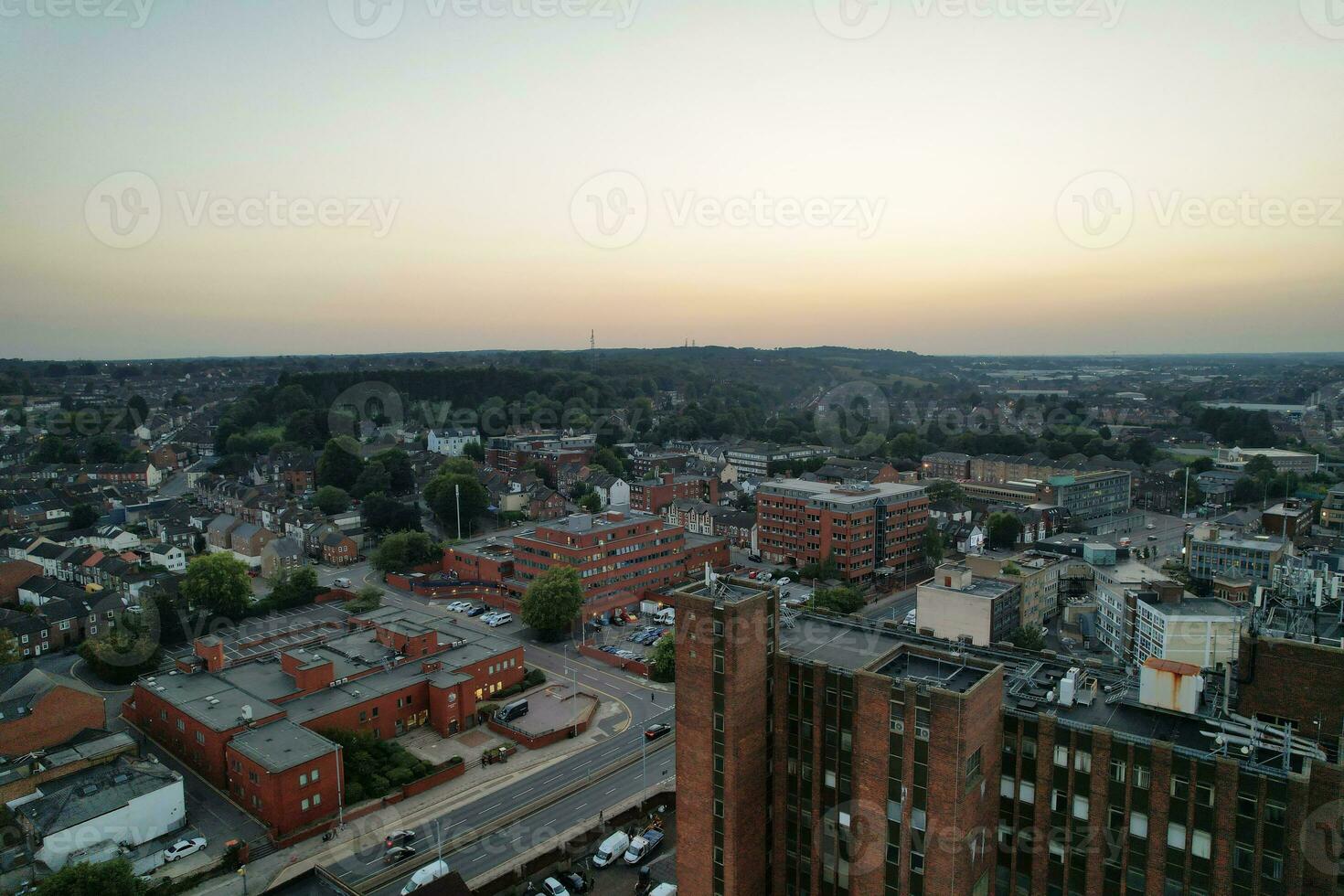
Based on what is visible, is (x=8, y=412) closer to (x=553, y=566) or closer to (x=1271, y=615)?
(x=553, y=566)

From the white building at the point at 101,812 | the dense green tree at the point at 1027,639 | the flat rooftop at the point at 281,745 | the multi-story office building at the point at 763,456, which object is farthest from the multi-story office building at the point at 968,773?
the multi-story office building at the point at 763,456

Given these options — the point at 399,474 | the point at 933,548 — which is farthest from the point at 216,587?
the point at 933,548

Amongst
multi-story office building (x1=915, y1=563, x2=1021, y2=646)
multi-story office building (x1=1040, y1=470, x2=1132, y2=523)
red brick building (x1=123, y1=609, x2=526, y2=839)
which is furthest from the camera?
multi-story office building (x1=1040, y1=470, x2=1132, y2=523)

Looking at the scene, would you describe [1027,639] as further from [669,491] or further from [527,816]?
[669,491]

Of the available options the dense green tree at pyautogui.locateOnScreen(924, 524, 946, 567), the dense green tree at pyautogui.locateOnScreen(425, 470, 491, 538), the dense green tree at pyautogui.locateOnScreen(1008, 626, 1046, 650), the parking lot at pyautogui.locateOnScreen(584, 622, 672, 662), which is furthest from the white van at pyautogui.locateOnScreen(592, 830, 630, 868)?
the dense green tree at pyautogui.locateOnScreen(425, 470, 491, 538)

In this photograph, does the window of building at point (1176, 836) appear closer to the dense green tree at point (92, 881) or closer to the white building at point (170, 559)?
the dense green tree at point (92, 881)

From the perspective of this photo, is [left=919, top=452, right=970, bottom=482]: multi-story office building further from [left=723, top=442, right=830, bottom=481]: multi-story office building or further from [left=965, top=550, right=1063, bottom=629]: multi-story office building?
[left=965, top=550, right=1063, bottom=629]: multi-story office building
